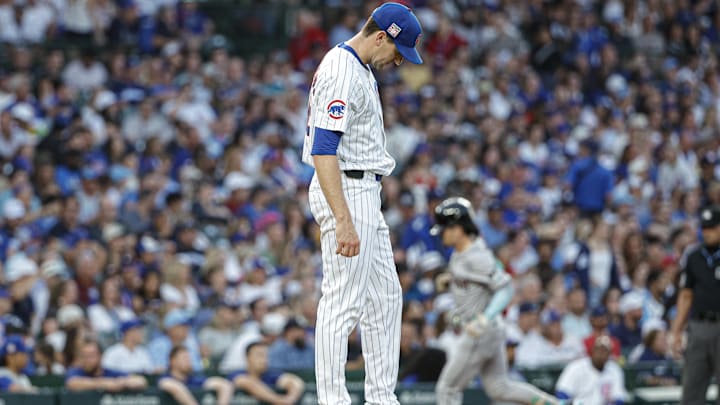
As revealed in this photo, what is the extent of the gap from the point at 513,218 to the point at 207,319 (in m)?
4.81

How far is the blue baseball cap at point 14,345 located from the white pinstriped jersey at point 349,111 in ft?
17.1

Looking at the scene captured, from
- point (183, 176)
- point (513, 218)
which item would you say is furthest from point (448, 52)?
point (183, 176)

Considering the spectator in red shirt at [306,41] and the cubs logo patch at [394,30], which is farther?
the spectator in red shirt at [306,41]

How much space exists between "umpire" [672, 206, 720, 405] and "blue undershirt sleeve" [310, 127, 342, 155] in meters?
4.30

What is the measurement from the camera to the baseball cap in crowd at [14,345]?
10.6 metres

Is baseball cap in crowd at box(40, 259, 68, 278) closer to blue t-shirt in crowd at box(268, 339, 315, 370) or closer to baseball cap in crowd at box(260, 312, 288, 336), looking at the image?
baseball cap in crowd at box(260, 312, 288, 336)

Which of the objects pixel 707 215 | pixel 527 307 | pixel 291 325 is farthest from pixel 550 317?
pixel 707 215

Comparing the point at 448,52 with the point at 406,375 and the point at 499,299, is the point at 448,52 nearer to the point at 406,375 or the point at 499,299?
the point at 406,375

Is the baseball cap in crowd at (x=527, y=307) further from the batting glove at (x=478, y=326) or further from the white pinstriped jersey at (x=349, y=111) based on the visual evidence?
the white pinstriped jersey at (x=349, y=111)

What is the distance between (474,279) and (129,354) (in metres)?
3.54

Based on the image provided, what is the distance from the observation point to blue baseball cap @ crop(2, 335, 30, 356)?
1059cm

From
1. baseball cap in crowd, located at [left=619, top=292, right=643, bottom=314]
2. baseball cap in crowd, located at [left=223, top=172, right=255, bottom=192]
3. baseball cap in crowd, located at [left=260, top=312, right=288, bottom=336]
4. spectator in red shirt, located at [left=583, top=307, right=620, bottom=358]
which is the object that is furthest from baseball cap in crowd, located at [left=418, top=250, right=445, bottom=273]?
baseball cap in crowd, located at [left=223, top=172, right=255, bottom=192]

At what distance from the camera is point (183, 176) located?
1497cm

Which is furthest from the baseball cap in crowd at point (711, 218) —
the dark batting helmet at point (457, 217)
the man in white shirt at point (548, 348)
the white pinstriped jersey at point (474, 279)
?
the man in white shirt at point (548, 348)
